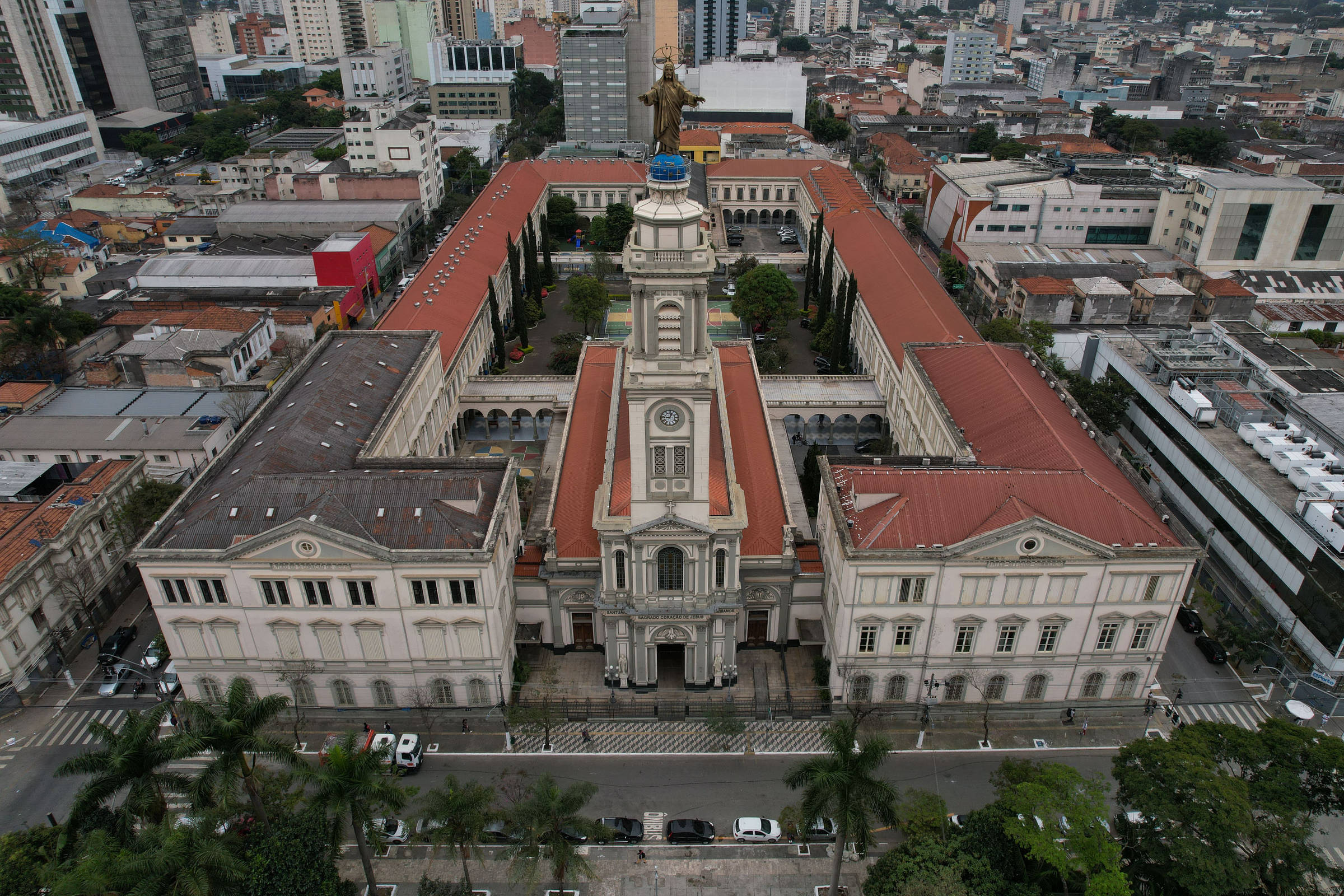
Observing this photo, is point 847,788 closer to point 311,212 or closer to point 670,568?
point 670,568

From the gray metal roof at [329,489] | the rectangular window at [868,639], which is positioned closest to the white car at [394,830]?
the gray metal roof at [329,489]

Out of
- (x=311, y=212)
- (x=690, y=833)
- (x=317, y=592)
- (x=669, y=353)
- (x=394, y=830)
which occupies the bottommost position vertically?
(x=690, y=833)

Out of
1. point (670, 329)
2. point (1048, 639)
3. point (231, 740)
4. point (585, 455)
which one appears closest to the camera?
point (231, 740)

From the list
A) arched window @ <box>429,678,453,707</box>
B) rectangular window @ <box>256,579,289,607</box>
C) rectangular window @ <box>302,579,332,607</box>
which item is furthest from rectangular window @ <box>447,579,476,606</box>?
rectangular window @ <box>256,579,289,607</box>

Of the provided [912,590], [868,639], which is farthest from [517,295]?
[912,590]

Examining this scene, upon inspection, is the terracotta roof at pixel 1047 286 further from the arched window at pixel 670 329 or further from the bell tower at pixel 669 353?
the arched window at pixel 670 329

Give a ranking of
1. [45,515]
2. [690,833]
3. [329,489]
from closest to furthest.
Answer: [690,833], [329,489], [45,515]
